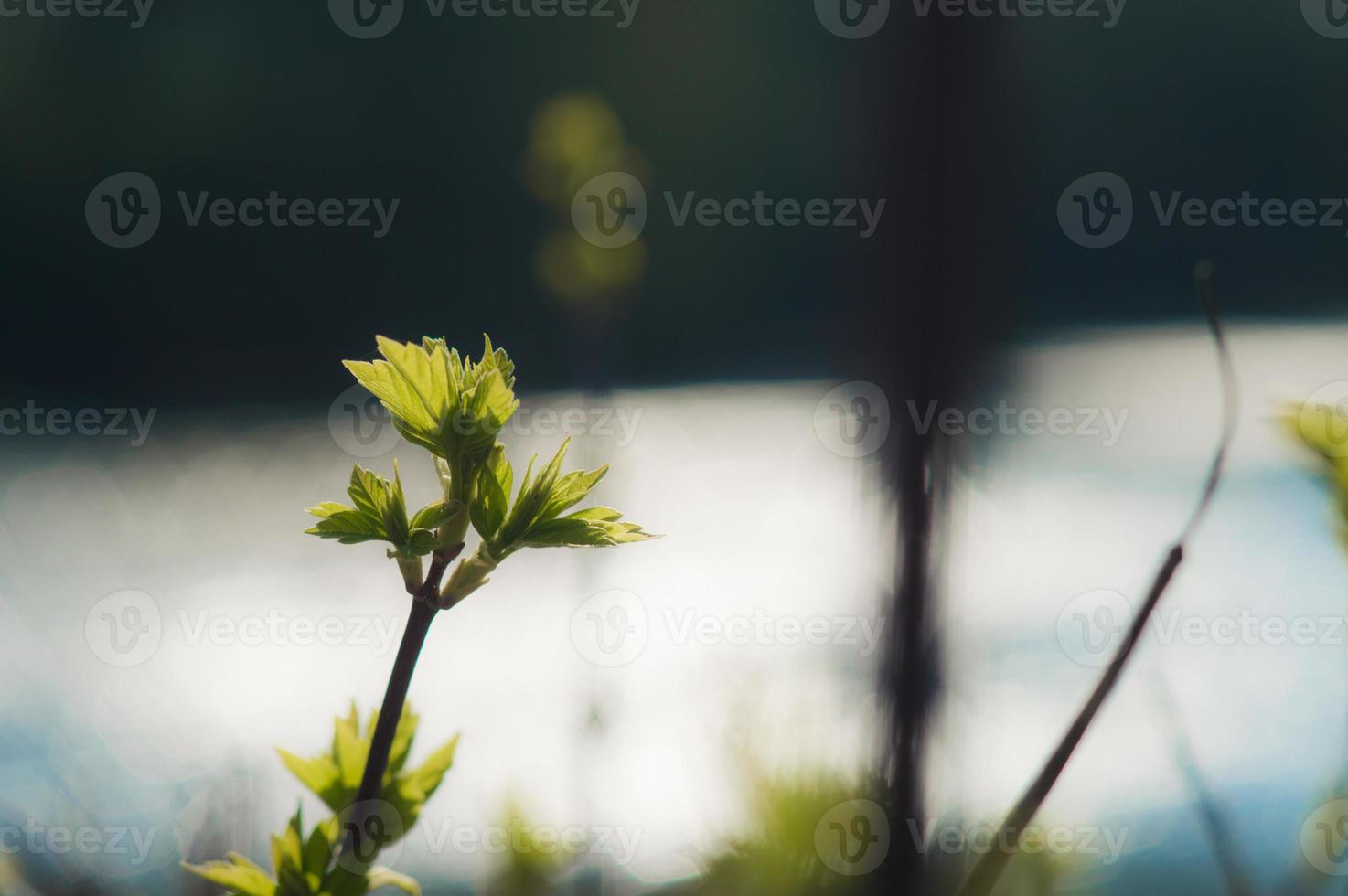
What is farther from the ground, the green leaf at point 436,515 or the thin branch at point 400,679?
the green leaf at point 436,515

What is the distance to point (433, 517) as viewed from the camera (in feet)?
0.48

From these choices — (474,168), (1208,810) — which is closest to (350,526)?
(1208,810)

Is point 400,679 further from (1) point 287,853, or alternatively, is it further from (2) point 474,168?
(2) point 474,168

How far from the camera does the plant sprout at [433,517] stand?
5.8 inches

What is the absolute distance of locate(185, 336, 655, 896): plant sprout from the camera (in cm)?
15

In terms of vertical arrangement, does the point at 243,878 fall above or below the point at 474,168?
below

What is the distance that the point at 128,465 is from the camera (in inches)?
71.1

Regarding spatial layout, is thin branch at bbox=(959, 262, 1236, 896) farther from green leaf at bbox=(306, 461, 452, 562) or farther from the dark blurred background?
the dark blurred background

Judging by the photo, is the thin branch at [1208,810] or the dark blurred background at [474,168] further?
the dark blurred background at [474,168]

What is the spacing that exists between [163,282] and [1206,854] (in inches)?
102

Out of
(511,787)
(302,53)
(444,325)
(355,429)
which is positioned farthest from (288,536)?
(302,53)

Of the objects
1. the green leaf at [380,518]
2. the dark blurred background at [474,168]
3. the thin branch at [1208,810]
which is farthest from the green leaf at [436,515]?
the dark blurred background at [474,168]

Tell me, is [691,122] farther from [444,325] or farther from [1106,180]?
[1106,180]

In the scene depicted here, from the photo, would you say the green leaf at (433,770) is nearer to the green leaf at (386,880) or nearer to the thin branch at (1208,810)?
the green leaf at (386,880)
